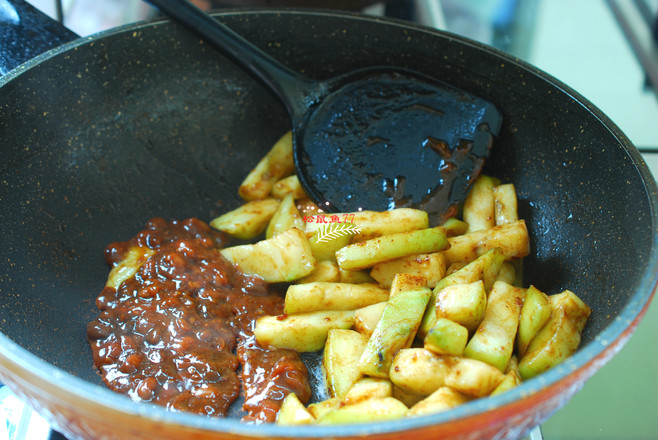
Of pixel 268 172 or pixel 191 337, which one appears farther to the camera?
pixel 268 172

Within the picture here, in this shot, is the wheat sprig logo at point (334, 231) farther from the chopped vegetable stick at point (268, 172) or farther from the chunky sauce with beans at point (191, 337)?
the chopped vegetable stick at point (268, 172)

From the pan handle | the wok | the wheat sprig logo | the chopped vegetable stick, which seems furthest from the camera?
the chopped vegetable stick

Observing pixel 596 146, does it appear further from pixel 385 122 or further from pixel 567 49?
pixel 567 49

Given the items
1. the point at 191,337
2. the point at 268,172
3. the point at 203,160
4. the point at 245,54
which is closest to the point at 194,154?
the point at 203,160

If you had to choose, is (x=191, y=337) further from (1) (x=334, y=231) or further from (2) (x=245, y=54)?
(2) (x=245, y=54)

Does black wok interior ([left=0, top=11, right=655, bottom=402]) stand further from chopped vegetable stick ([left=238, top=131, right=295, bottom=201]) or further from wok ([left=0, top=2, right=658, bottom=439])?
chopped vegetable stick ([left=238, top=131, right=295, bottom=201])

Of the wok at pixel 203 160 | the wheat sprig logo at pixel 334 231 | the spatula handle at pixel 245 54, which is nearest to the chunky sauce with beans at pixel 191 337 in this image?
the wok at pixel 203 160

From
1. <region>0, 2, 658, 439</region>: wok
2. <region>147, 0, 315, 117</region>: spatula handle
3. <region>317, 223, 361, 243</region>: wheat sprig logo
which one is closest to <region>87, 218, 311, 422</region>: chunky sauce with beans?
<region>0, 2, 658, 439</region>: wok
